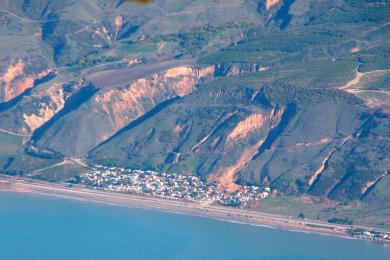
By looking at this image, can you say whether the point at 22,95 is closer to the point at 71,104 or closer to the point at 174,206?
the point at 71,104

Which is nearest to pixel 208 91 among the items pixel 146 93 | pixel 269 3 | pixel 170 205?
pixel 146 93

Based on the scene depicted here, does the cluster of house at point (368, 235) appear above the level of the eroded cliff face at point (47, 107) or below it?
below

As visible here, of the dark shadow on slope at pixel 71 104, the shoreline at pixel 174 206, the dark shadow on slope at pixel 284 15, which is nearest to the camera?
the shoreline at pixel 174 206

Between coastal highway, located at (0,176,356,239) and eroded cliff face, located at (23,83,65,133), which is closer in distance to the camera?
coastal highway, located at (0,176,356,239)

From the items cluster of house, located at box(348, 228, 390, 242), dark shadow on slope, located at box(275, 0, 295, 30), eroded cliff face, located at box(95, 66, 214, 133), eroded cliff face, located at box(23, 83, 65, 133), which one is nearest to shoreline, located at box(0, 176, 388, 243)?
cluster of house, located at box(348, 228, 390, 242)

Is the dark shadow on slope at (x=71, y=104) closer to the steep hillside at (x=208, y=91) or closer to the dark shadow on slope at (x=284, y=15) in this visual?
the steep hillside at (x=208, y=91)

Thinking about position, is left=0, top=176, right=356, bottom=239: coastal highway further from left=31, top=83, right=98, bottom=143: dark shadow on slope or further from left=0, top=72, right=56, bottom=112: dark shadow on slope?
left=0, top=72, right=56, bottom=112: dark shadow on slope

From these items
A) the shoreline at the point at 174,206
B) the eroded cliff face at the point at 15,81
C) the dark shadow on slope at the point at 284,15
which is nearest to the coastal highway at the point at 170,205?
the shoreline at the point at 174,206
